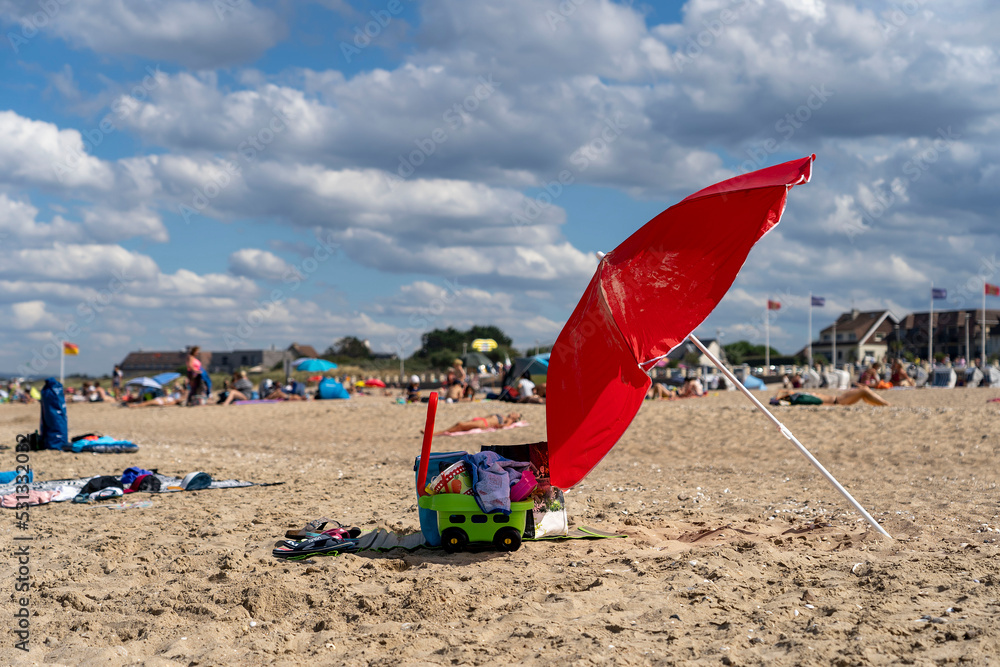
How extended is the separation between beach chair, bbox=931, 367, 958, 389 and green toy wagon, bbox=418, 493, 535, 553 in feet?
105

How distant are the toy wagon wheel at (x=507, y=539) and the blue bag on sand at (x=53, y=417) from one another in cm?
962

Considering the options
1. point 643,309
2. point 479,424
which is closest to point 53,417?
point 479,424

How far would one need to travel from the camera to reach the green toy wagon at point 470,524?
5.53m

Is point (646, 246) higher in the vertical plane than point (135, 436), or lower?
higher

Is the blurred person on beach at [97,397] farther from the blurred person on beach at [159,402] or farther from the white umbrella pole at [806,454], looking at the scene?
the white umbrella pole at [806,454]

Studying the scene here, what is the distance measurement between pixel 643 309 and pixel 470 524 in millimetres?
1976

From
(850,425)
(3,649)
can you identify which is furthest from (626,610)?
(850,425)

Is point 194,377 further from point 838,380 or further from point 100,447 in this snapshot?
point 838,380

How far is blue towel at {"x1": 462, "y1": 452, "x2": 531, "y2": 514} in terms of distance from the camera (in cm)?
548

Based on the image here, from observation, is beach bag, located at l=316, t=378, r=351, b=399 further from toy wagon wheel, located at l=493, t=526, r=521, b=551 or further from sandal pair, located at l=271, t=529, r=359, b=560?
toy wagon wheel, located at l=493, t=526, r=521, b=551

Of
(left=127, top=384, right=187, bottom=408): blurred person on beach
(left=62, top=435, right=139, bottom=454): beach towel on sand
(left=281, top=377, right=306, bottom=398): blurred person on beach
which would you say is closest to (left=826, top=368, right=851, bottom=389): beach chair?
(left=281, top=377, right=306, bottom=398): blurred person on beach

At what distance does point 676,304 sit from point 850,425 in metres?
9.81

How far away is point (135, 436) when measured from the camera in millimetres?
16125

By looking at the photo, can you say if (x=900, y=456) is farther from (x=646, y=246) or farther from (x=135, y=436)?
(x=135, y=436)
